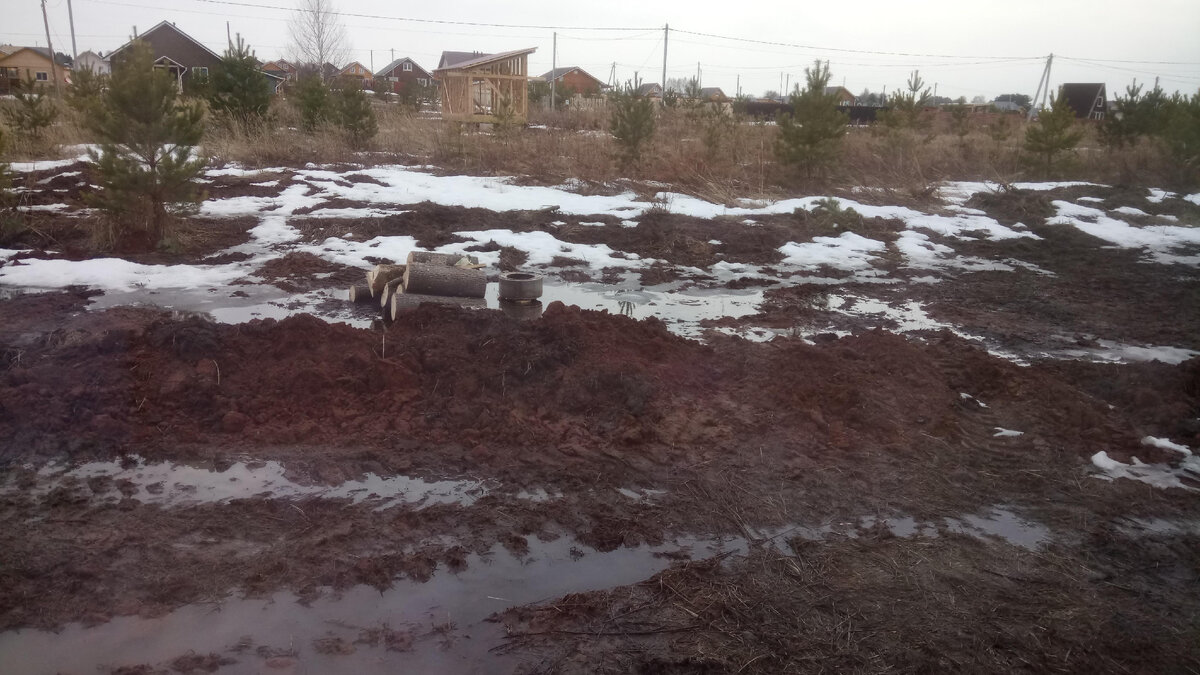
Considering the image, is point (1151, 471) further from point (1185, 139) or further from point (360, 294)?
point (1185, 139)

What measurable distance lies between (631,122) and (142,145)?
1094cm

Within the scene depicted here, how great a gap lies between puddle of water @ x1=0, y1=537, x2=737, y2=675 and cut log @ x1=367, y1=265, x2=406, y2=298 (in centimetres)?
490

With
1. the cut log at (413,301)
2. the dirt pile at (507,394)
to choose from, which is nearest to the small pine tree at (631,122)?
the cut log at (413,301)

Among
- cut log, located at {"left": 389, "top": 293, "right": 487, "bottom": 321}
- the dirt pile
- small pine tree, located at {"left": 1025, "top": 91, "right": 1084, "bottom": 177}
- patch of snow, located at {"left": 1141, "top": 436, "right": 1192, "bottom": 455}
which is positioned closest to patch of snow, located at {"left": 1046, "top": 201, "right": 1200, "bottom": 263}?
small pine tree, located at {"left": 1025, "top": 91, "right": 1084, "bottom": 177}

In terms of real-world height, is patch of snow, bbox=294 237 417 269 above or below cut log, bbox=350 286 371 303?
above

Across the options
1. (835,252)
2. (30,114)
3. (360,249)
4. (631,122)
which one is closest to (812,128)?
(631,122)

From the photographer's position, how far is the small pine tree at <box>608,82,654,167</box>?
58.9 ft

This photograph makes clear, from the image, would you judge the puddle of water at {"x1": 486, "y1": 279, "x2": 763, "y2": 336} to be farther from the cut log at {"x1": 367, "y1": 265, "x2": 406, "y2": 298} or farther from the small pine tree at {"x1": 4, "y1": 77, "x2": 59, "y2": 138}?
the small pine tree at {"x1": 4, "y1": 77, "x2": 59, "y2": 138}

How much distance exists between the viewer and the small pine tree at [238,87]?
19344 mm

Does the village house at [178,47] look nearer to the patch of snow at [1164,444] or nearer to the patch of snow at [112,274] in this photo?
the patch of snow at [112,274]

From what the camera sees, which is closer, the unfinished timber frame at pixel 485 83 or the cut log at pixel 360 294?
the cut log at pixel 360 294

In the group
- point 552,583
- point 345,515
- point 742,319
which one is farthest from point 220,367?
point 742,319

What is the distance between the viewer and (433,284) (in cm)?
736

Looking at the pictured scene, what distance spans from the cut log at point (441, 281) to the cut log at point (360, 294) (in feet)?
2.70
